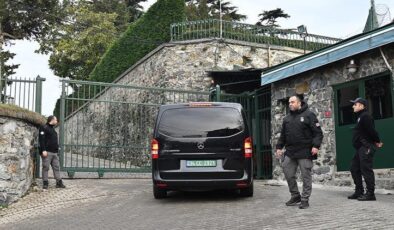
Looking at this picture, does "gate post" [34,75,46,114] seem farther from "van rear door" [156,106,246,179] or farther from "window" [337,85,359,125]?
"window" [337,85,359,125]

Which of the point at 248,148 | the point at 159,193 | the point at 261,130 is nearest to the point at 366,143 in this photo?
the point at 248,148

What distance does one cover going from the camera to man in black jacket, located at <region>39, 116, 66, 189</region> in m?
10.6

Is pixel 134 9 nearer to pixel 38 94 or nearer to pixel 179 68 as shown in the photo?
pixel 179 68

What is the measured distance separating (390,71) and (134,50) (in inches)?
596

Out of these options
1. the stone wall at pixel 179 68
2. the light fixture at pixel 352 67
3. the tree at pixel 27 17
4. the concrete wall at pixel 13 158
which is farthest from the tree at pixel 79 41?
the light fixture at pixel 352 67

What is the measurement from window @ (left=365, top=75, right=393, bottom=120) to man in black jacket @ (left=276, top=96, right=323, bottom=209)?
303 centimetres

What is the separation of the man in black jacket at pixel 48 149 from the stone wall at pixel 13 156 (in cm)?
50

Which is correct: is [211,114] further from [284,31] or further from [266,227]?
[284,31]

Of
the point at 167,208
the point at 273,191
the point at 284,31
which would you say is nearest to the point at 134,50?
the point at 284,31

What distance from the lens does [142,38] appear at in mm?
21781

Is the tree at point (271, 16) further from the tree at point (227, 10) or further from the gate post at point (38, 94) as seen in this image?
the gate post at point (38, 94)

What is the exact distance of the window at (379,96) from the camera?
9836 mm

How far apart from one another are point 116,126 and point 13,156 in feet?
32.4

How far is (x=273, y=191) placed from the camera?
10391 millimetres
